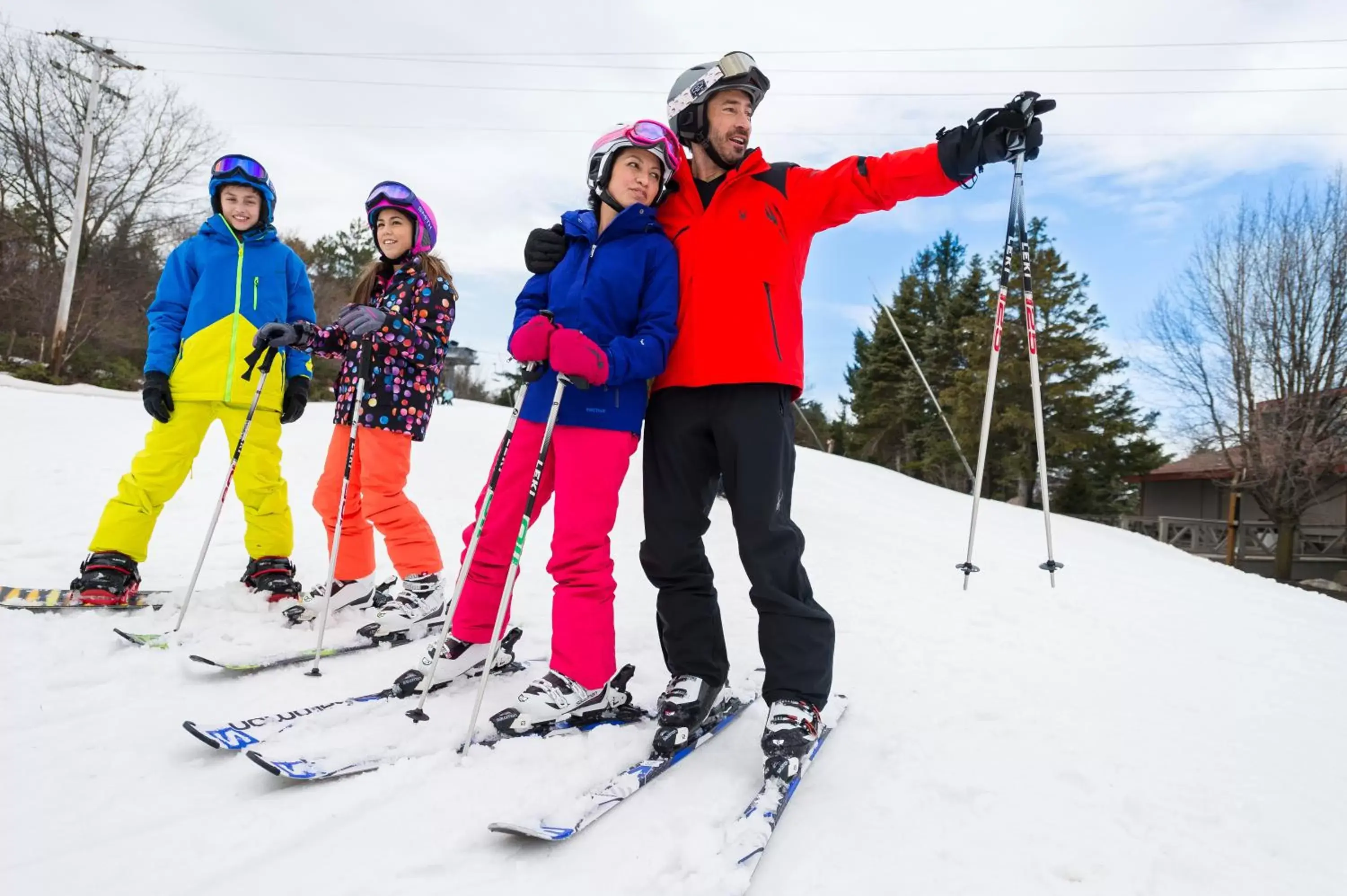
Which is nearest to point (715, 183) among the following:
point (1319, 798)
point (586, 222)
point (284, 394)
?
point (586, 222)

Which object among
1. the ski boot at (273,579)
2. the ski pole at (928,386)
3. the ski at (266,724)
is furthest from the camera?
the ski pole at (928,386)

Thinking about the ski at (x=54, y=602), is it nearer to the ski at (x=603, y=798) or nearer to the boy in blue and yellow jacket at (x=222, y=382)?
the boy in blue and yellow jacket at (x=222, y=382)

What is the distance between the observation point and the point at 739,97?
2861 millimetres

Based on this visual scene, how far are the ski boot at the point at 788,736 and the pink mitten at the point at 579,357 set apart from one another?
1.30m

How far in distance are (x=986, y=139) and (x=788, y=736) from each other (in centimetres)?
218

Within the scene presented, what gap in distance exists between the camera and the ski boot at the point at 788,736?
7.61ft

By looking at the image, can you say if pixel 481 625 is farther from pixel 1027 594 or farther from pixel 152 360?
pixel 1027 594

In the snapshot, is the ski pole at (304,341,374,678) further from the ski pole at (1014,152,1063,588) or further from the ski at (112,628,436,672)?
the ski pole at (1014,152,1063,588)

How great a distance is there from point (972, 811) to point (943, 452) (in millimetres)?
31250

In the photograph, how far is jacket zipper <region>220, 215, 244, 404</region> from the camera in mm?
3984

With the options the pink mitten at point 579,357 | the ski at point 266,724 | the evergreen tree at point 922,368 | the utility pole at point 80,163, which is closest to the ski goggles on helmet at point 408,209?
the pink mitten at point 579,357

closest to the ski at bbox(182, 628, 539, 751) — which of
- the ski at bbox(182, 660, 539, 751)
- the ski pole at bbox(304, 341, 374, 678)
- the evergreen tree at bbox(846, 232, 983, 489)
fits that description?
the ski at bbox(182, 660, 539, 751)

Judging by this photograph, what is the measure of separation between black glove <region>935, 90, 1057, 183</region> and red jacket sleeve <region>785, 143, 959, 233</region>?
0.04 meters

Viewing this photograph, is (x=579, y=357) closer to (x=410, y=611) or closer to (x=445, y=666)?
(x=445, y=666)
